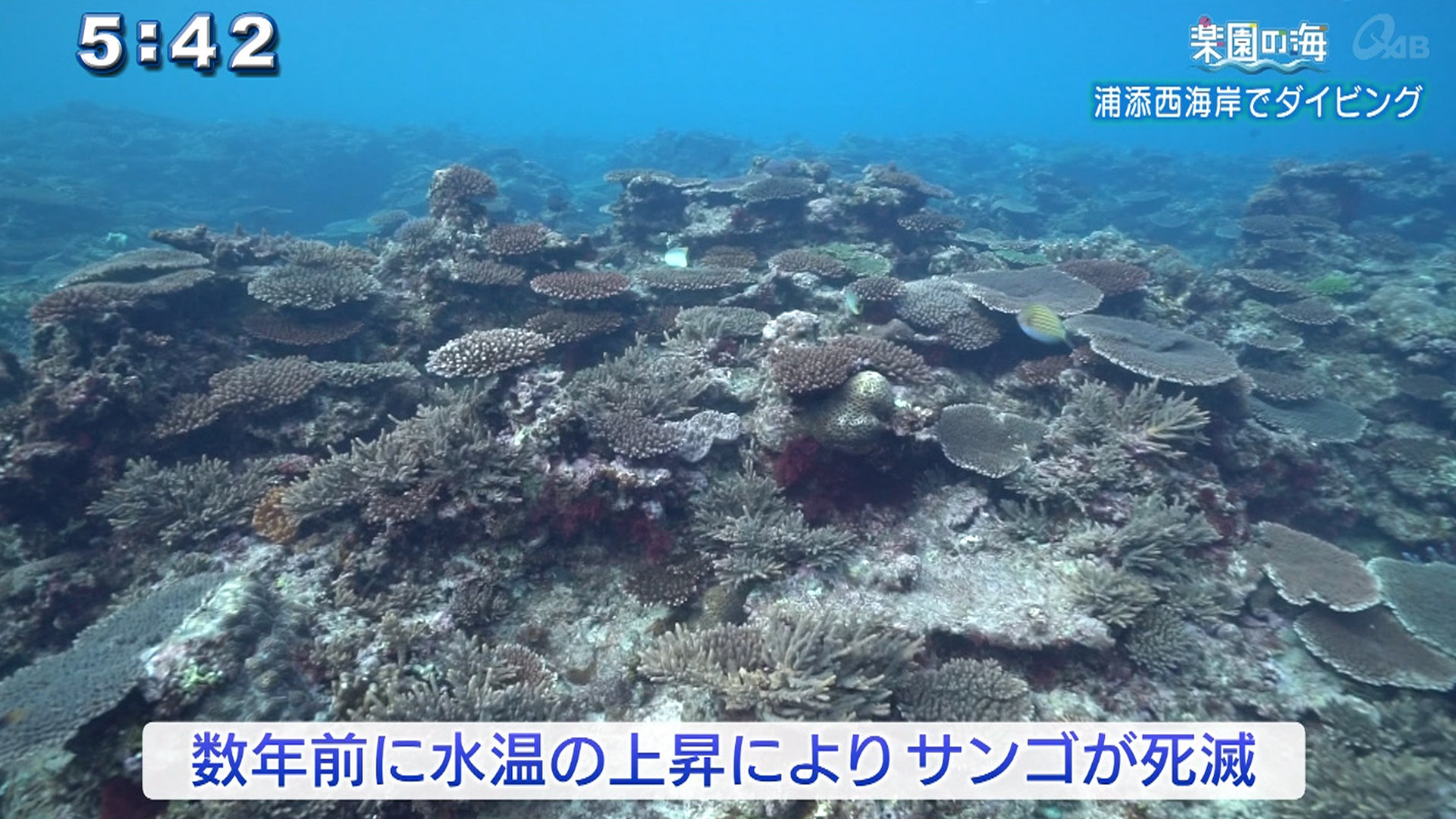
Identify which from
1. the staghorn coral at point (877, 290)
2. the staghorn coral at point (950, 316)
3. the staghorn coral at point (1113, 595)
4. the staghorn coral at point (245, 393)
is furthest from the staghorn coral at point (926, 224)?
the staghorn coral at point (245, 393)

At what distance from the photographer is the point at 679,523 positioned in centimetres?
639

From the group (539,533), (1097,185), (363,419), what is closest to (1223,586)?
(539,533)

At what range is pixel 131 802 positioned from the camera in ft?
13.1

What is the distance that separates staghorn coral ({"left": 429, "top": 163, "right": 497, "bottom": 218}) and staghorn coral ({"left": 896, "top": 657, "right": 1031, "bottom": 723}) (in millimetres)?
9570

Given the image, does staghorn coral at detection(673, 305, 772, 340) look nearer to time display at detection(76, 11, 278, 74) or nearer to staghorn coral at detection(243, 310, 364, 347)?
staghorn coral at detection(243, 310, 364, 347)

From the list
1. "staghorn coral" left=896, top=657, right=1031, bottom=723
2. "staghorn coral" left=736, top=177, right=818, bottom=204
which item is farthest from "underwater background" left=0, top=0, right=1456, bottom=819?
"staghorn coral" left=736, top=177, right=818, bottom=204

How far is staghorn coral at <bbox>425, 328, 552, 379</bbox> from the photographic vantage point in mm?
6891

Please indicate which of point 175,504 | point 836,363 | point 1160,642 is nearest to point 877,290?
point 836,363

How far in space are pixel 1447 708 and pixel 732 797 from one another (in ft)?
19.0

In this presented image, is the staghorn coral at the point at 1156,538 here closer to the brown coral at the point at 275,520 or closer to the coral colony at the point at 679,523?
the coral colony at the point at 679,523

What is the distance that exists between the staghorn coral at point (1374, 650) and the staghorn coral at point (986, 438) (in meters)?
2.74

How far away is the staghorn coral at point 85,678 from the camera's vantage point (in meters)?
3.91

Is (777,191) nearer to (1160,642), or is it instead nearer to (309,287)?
(309,287)
